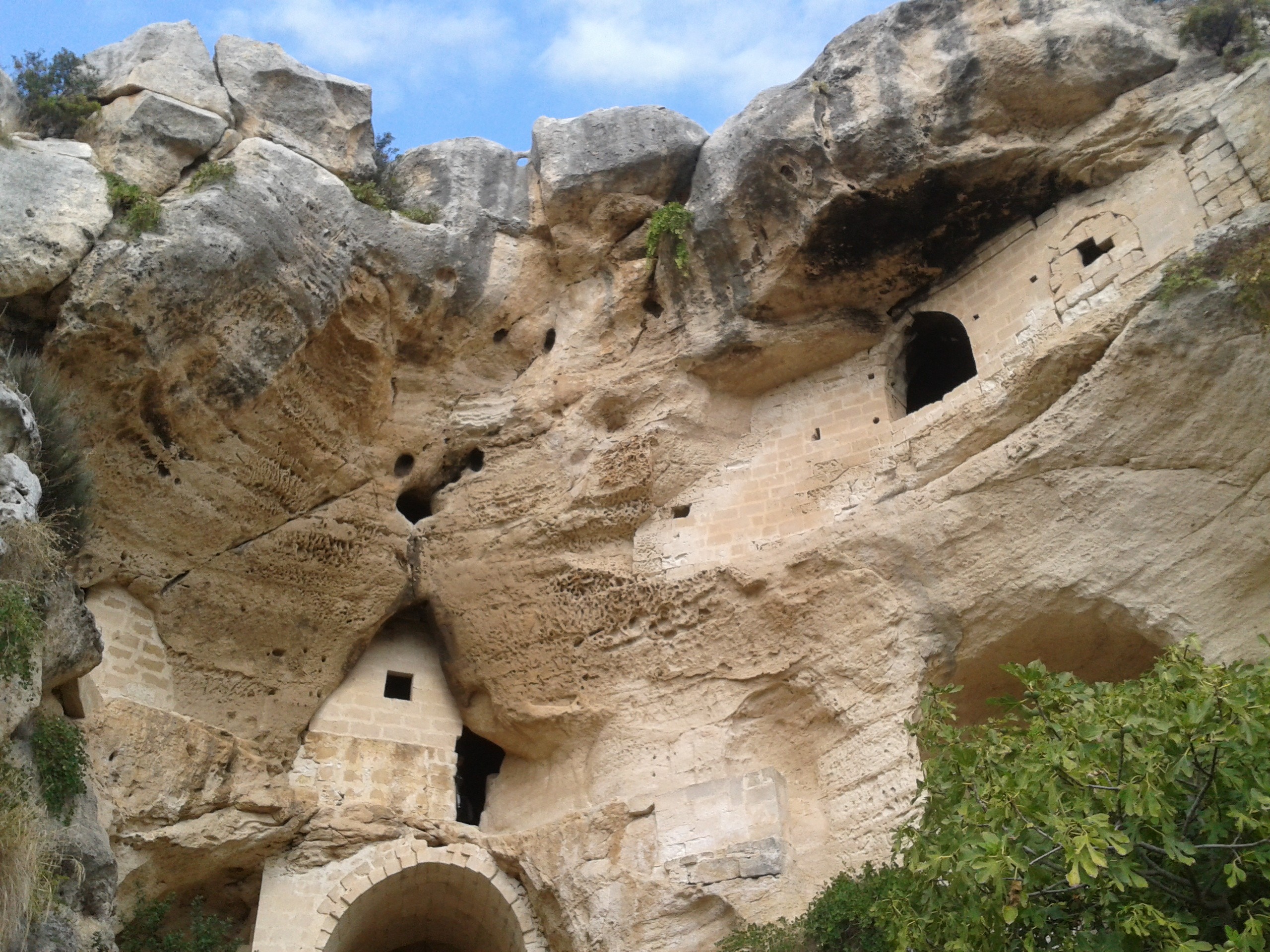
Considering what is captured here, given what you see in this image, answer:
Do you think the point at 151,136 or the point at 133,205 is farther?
the point at 151,136

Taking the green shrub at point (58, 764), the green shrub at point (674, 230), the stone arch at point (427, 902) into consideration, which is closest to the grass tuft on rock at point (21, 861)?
the green shrub at point (58, 764)

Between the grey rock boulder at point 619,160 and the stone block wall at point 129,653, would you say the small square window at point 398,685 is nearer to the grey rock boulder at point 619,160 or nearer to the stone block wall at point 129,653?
the stone block wall at point 129,653

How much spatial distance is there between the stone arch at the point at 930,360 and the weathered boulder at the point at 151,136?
→ 21.3 ft

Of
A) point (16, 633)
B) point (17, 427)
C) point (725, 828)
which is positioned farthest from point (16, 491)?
point (725, 828)

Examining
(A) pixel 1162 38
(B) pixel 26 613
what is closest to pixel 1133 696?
(B) pixel 26 613

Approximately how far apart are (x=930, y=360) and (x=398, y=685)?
607 centimetres

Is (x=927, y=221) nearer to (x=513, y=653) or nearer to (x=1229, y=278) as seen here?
(x=1229, y=278)

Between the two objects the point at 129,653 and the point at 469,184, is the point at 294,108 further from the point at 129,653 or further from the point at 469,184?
the point at 129,653

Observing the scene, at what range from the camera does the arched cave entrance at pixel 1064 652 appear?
32.2 ft

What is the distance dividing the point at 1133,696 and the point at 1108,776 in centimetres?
50

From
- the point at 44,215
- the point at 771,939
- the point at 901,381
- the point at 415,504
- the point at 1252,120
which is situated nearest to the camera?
the point at 771,939

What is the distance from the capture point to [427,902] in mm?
11906

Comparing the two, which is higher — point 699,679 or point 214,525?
point 214,525

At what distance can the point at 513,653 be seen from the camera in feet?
39.6
